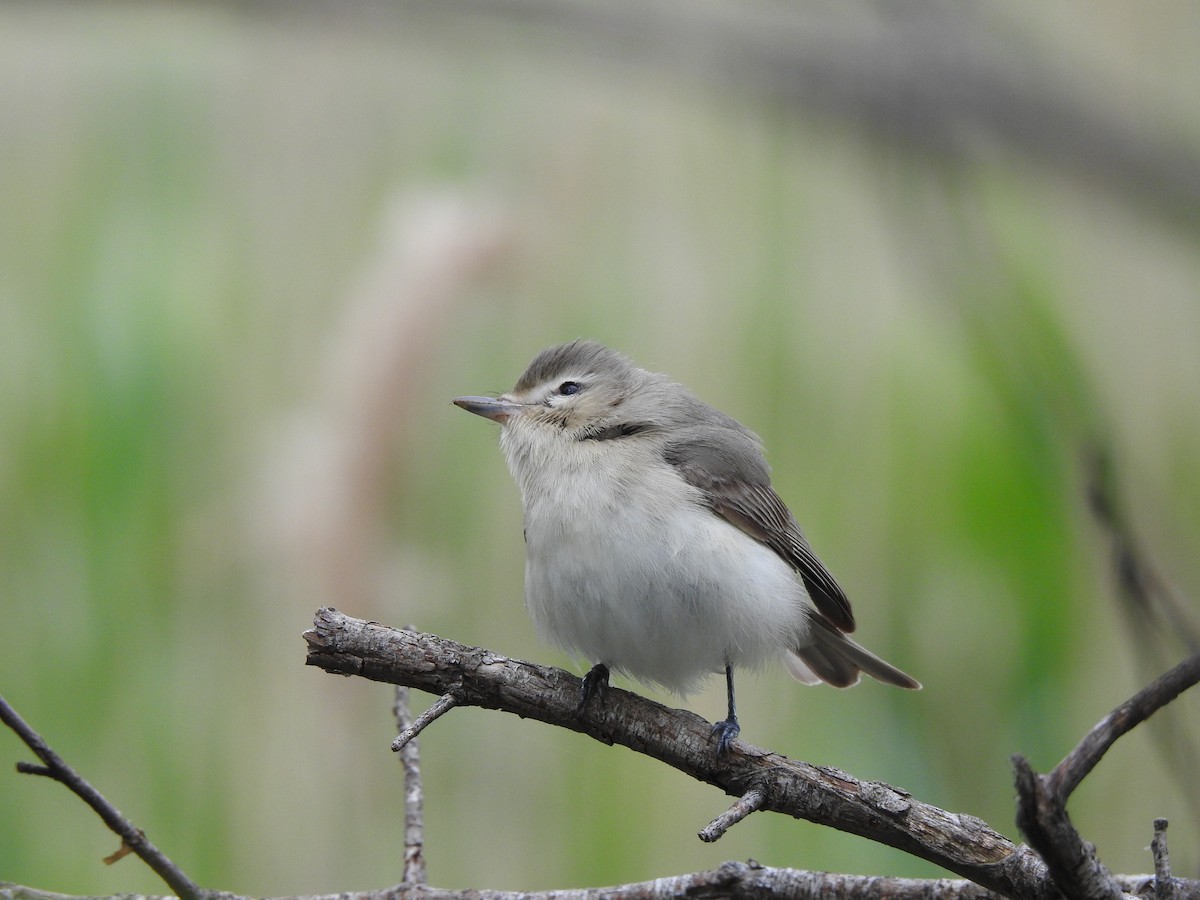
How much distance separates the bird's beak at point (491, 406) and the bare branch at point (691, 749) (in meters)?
0.86

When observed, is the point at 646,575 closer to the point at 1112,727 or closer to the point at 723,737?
the point at 723,737

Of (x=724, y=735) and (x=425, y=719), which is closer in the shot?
(x=425, y=719)

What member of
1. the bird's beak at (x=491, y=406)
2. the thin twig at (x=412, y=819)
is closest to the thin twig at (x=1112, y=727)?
the thin twig at (x=412, y=819)

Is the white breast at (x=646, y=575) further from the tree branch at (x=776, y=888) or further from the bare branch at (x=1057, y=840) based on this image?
the bare branch at (x=1057, y=840)

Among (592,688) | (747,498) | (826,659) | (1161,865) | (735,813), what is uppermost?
(747,498)

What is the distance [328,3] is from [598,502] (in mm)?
1037

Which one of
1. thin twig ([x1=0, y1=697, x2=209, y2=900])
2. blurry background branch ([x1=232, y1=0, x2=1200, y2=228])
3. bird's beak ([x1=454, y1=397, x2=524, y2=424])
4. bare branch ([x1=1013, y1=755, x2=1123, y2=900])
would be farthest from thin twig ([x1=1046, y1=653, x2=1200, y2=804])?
bird's beak ([x1=454, y1=397, x2=524, y2=424])

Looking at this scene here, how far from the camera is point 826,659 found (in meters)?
2.47

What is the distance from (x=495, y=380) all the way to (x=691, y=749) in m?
1.38

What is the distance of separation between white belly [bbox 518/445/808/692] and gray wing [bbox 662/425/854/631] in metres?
0.05

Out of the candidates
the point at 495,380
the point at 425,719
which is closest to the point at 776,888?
the point at 425,719

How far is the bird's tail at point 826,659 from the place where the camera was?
7.89ft

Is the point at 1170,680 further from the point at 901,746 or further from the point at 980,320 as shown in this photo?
the point at 901,746

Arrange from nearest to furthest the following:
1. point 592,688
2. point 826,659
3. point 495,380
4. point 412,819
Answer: point 412,819, point 592,688, point 826,659, point 495,380
